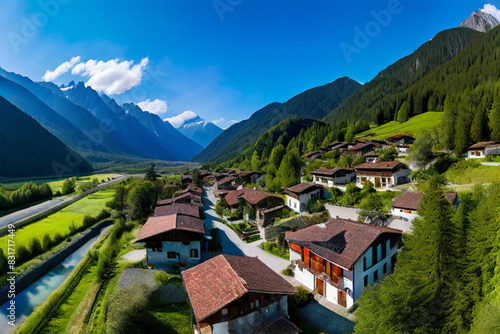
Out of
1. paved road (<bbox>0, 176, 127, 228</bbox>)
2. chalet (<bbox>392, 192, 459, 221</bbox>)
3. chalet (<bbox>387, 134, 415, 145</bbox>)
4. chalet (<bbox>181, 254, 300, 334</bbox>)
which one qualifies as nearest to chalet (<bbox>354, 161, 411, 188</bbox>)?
chalet (<bbox>392, 192, 459, 221</bbox>)

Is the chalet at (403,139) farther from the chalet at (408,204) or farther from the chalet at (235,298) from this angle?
the chalet at (235,298)

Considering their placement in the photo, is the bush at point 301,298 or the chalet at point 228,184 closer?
the bush at point 301,298

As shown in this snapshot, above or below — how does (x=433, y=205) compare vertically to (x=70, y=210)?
above

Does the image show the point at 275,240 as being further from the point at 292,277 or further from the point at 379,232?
the point at 379,232

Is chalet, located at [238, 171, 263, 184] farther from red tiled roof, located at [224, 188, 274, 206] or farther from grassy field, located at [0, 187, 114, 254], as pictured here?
grassy field, located at [0, 187, 114, 254]

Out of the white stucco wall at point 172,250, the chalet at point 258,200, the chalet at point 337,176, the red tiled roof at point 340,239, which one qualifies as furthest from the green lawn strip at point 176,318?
the chalet at point 337,176

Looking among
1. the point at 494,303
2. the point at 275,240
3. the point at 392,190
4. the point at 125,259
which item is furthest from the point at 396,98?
the point at 125,259

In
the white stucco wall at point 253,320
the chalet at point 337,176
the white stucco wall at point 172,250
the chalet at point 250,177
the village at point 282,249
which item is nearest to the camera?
the white stucco wall at point 253,320

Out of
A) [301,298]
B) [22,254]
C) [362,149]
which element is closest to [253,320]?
[301,298]
